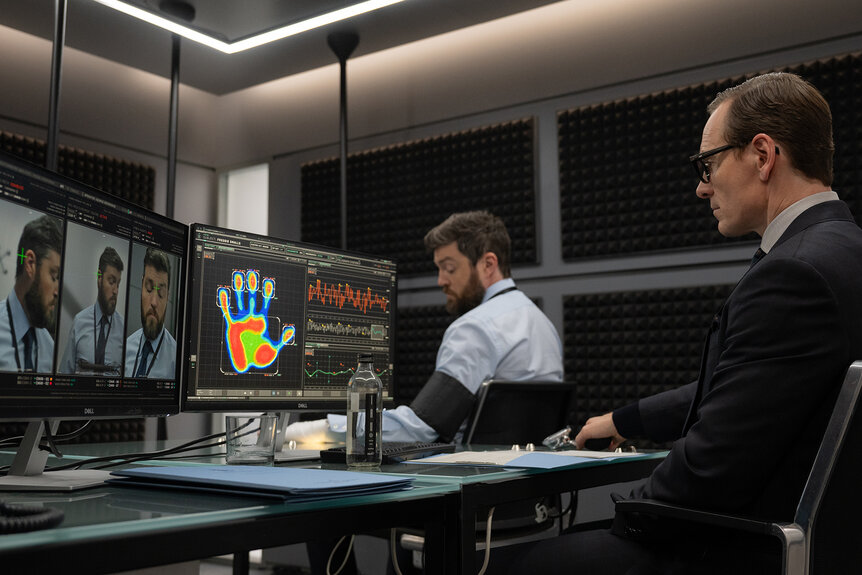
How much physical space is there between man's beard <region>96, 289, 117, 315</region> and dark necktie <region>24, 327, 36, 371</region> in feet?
0.53

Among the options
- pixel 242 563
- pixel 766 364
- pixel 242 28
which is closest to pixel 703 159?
pixel 766 364

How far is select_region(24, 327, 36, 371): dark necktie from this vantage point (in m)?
1.12

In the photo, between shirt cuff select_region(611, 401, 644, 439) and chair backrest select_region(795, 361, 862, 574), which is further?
shirt cuff select_region(611, 401, 644, 439)

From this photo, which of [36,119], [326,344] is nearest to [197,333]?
[326,344]

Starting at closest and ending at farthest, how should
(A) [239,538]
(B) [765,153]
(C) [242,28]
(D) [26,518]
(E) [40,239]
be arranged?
(D) [26,518], (A) [239,538], (E) [40,239], (B) [765,153], (C) [242,28]

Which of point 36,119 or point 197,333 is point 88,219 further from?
point 36,119

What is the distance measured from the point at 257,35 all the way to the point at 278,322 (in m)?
2.05

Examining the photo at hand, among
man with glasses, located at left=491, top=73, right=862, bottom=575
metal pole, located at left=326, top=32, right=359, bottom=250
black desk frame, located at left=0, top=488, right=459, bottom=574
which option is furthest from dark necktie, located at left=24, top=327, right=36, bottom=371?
metal pole, located at left=326, top=32, right=359, bottom=250

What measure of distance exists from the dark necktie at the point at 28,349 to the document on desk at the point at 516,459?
0.75 meters

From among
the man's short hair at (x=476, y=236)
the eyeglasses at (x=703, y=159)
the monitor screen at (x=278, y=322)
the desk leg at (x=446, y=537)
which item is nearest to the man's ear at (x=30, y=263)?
the monitor screen at (x=278, y=322)

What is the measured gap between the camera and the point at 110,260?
1.32 m

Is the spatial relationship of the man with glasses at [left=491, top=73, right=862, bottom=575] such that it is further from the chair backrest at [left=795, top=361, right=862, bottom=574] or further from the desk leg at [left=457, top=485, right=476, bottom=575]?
the desk leg at [left=457, top=485, right=476, bottom=575]

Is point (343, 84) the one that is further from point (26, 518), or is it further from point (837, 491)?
point (26, 518)

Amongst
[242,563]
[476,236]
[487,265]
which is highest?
[476,236]
